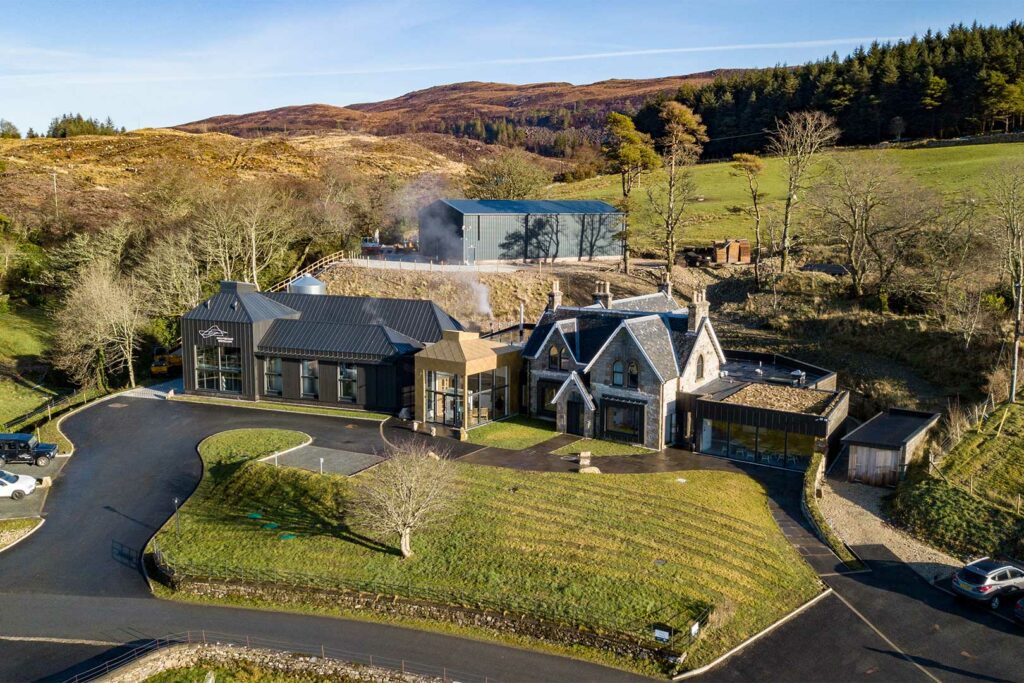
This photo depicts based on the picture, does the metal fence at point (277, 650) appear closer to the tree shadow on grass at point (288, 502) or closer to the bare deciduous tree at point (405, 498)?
the bare deciduous tree at point (405, 498)

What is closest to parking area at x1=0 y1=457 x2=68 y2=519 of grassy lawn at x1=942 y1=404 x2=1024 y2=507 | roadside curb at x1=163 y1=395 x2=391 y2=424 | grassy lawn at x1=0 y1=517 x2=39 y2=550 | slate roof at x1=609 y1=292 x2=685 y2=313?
grassy lawn at x1=0 y1=517 x2=39 y2=550

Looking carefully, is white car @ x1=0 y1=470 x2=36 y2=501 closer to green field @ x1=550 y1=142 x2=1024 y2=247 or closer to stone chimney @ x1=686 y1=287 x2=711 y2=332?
stone chimney @ x1=686 y1=287 x2=711 y2=332

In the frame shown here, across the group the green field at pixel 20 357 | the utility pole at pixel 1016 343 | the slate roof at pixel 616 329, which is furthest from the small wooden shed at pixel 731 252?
the green field at pixel 20 357

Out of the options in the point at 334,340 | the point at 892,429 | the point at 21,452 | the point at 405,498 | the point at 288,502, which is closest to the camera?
the point at 405,498

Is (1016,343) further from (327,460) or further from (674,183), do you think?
(327,460)

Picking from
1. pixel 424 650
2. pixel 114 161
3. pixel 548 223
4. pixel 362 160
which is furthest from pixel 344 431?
pixel 362 160

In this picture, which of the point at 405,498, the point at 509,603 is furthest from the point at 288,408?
the point at 509,603

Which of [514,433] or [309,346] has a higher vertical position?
A: [309,346]
